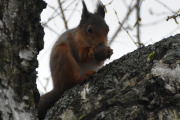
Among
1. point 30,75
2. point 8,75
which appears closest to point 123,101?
point 30,75

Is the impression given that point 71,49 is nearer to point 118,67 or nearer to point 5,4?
point 118,67

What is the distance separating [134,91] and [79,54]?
180 cm

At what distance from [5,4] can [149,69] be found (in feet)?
2.96

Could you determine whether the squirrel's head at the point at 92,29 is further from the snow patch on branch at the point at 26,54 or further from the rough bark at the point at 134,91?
the snow patch on branch at the point at 26,54

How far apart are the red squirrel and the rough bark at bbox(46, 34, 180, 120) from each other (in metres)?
0.75

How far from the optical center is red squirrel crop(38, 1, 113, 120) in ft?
9.20

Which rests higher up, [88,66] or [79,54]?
[79,54]

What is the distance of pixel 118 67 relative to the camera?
179cm

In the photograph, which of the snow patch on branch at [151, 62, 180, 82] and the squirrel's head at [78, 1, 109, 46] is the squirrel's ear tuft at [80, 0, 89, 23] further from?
the snow patch on branch at [151, 62, 180, 82]

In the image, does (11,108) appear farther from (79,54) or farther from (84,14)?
(84,14)

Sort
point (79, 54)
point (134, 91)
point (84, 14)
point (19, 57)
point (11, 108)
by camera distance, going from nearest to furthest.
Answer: point (11, 108) < point (19, 57) < point (134, 91) < point (79, 54) < point (84, 14)

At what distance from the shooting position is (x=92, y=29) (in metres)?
3.29

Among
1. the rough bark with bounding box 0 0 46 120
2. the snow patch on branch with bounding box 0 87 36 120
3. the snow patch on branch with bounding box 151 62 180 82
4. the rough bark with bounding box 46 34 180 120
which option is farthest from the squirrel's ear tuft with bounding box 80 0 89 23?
the snow patch on branch with bounding box 0 87 36 120

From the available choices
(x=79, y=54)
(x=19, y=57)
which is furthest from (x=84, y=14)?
(x=19, y=57)
